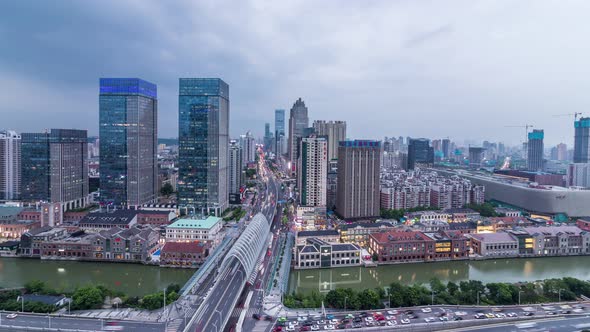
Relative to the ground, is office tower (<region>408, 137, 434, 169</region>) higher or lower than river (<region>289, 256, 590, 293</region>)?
higher

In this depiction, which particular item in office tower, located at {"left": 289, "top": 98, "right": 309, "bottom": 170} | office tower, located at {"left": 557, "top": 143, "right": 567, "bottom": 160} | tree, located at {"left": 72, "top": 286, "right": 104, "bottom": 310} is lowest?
tree, located at {"left": 72, "top": 286, "right": 104, "bottom": 310}

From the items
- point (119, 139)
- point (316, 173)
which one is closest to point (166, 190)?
point (119, 139)

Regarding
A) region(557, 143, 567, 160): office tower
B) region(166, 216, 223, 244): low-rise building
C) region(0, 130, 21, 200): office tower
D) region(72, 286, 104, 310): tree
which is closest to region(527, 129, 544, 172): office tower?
region(557, 143, 567, 160): office tower

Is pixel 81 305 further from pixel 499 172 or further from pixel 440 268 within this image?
pixel 499 172

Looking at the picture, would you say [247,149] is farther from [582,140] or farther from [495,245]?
[495,245]

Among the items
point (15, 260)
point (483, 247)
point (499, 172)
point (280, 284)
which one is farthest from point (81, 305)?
point (499, 172)

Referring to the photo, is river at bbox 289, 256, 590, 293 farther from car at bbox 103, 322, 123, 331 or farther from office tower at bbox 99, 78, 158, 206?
office tower at bbox 99, 78, 158, 206
